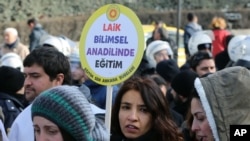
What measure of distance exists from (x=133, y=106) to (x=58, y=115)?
1.85m

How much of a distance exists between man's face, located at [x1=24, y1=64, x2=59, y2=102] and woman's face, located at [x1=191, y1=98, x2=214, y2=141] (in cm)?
184

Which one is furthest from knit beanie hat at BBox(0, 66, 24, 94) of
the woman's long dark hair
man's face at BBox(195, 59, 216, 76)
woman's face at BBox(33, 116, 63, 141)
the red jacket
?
the red jacket

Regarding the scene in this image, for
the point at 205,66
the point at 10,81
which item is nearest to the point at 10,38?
the point at 205,66

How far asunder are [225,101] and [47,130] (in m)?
0.89

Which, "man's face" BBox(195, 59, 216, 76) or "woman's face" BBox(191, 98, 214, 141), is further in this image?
"man's face" BBox(195, 59, 216, 76)

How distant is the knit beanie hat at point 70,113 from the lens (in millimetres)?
3523

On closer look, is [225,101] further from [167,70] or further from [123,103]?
[167,70]

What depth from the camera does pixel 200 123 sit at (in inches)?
165

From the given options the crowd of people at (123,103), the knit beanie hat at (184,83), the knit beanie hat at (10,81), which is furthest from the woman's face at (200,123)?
the knit beanie hat at (184,83)

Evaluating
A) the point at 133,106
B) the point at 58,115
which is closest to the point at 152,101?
the point at 133,106

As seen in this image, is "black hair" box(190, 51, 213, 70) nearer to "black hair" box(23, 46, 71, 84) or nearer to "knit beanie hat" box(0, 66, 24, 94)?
"knit beanie hat" box(0, 66, 24, 94)

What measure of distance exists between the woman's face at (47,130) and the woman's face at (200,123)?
900 mm

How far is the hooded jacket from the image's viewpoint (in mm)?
3840

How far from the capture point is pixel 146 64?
10875 mm
